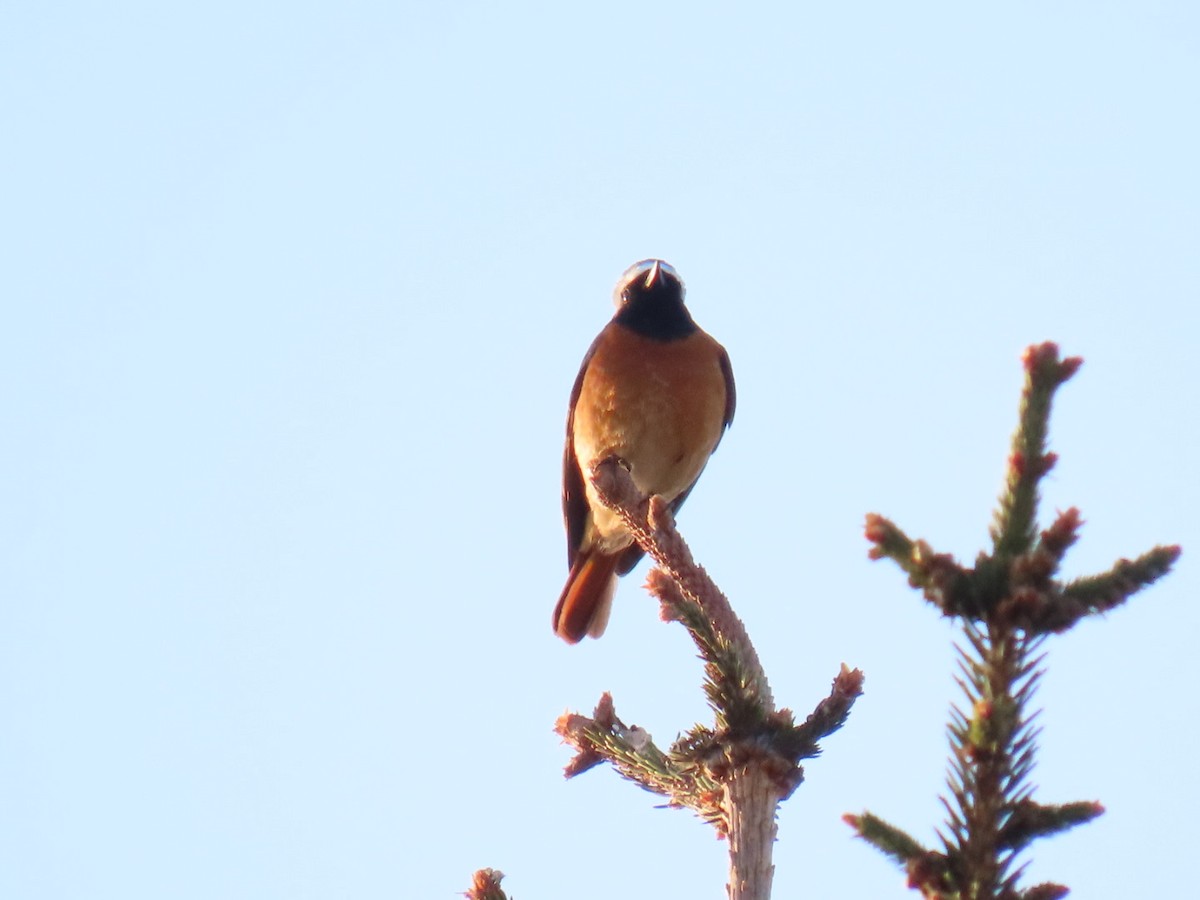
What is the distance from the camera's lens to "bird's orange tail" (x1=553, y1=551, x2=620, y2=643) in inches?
293

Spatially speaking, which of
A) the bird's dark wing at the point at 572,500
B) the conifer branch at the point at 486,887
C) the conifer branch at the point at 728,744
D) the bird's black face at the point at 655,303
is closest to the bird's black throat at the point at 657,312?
the bird's black face at the point at 655,303

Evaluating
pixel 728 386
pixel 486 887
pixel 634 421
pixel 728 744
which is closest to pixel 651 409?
pixel 634 421

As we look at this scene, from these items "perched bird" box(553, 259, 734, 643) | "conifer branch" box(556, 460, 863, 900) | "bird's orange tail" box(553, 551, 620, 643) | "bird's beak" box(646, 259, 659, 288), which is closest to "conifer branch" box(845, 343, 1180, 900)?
"conifer branch" box(556, 460, 863, 900)

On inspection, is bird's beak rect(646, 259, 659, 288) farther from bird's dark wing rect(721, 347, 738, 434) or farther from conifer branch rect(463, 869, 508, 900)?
conifer branch rect(463, 869, 508, 900)

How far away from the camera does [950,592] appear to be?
186 centimetres

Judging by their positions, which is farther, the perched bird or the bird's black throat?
the bird's black throat

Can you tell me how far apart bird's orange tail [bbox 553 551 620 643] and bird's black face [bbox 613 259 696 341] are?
4.31 feet

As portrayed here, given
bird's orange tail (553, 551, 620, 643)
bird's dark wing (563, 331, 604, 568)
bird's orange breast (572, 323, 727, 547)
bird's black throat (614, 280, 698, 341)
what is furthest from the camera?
bird's dark wing (563, 331, 604, 568)

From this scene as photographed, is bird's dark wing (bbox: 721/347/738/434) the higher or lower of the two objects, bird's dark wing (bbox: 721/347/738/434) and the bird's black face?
the lower

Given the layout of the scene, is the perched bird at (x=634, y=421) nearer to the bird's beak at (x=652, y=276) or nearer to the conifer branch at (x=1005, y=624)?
the bird's beak at (x=652, y=276)

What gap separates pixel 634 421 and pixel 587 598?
1.12m

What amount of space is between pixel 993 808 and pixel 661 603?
3.97 ft

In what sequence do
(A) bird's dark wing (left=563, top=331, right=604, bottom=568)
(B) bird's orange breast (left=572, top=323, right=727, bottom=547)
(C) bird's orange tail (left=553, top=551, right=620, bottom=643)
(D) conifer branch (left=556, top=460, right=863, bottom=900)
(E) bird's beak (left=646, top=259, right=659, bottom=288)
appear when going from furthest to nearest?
(E) bird's beak (left=646, top=259, right=659, bottom=288), (A) bird's dark wing (left=563, top=331, right=604, bottom=568), (C) bird's orange tail (left=553, top=551, right=620, bottom=643), (B) bird's orange breast (left=572, top=323, right=727, bottom=547), (D) conifer branch (left=556, top=460, right=863, bottom=900)

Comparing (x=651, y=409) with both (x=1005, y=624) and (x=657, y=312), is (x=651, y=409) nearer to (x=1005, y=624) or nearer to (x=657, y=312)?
(x=657, y=312)
